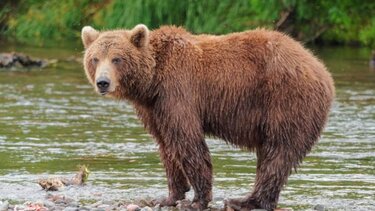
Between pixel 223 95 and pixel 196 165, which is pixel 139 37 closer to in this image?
pixel 223 95

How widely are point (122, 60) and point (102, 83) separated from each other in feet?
1.03

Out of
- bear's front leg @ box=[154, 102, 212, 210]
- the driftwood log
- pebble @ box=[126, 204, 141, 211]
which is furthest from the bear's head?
the driftwood log

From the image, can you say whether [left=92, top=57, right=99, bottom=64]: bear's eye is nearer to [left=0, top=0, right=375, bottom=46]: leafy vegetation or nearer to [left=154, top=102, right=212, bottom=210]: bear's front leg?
[left=154, top=102, right=212, bottom=210]: bear's front leg

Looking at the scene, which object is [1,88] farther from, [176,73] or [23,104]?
[176,73]

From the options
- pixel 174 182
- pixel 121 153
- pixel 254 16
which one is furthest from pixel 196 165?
pixel 254 16

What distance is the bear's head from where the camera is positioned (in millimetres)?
9470

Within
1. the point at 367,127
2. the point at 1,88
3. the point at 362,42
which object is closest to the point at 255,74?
the point at 367,127

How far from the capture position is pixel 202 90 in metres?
9.72

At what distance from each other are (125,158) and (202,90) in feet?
11.1

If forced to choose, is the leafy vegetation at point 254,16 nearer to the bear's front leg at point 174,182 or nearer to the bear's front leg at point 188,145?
the bear's front leg at point 174,182

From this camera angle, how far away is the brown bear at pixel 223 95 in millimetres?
9570

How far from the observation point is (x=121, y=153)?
1335cm

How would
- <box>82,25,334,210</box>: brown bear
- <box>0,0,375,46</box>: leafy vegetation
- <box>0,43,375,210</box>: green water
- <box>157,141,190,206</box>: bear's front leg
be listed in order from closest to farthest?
1. <box>82,25,334,210</box>: brown bear
2. <box>157,141,190,206</box>: bear's front leg
3. <box>0,43,375,210</box>: green water
4. <box>0,0,375,46</box>: leafy vegetation

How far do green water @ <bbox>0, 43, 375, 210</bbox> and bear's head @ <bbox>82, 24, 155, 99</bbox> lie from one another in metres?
1.27
